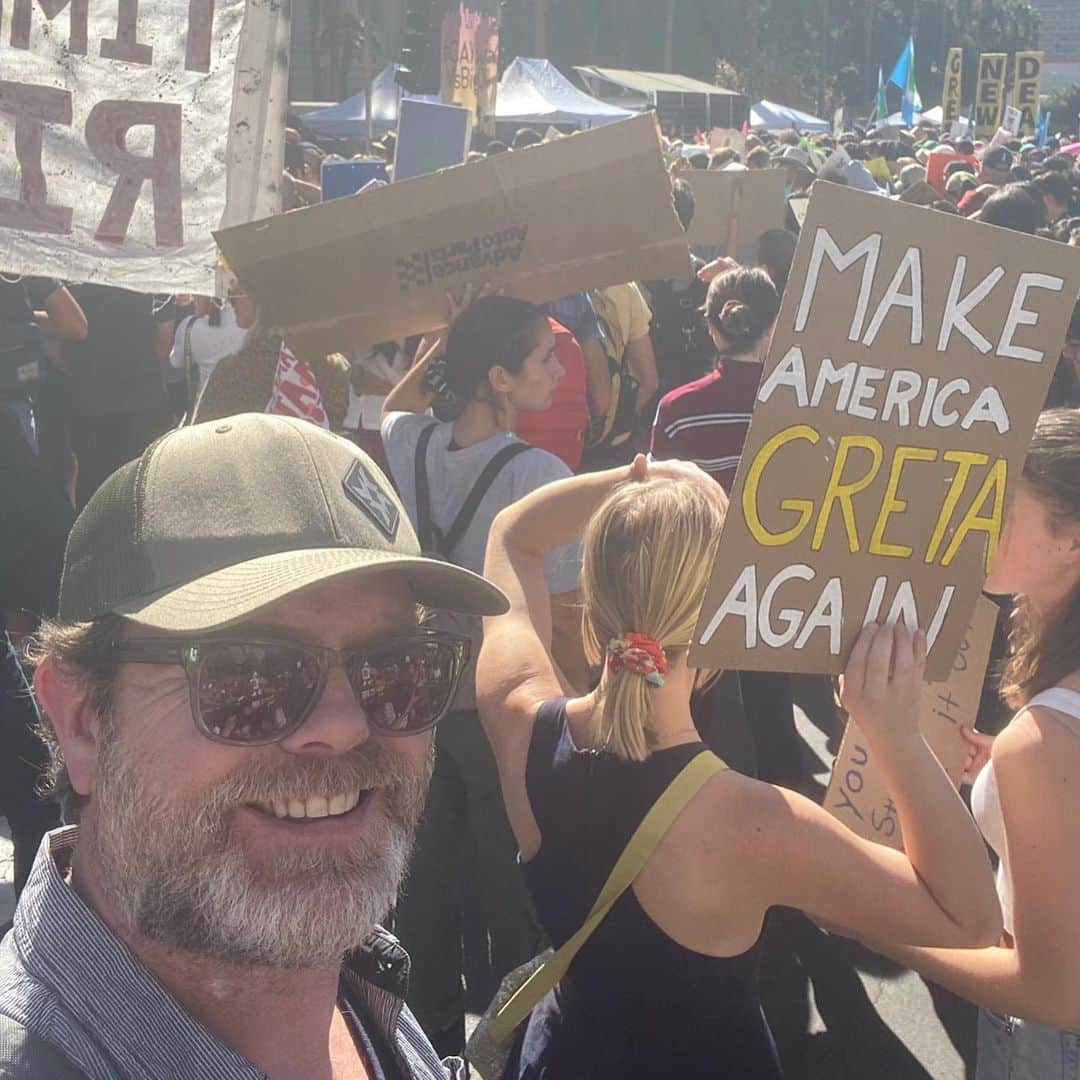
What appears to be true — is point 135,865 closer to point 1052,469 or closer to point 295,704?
point 295,704

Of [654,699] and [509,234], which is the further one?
[509,234]

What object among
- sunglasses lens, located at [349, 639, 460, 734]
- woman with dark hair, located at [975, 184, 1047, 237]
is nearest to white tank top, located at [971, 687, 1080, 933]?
sunglasses lens, located at [349, 639, 460, 734]

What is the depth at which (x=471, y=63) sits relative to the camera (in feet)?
33.7

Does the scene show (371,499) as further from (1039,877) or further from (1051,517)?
(1051,517)

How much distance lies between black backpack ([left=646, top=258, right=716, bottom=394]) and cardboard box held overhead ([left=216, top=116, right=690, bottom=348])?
3061 millimetres

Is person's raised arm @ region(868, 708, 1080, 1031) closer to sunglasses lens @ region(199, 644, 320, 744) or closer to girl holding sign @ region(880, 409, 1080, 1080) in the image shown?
girl holding sign @ region(880, 409, 1080, 1080)

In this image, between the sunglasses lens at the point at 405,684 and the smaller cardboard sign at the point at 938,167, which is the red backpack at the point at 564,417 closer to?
the sunglasses lens at the point at 405,684

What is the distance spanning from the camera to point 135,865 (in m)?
1.29

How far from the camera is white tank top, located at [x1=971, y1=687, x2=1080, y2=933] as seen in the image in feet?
6.28

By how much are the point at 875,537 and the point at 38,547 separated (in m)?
2.22

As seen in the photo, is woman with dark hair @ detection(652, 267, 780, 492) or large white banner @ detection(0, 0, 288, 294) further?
woman with dark hair @ detection(652, 267, 780, 492)

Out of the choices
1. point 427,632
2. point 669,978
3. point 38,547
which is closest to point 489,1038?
point 669,978

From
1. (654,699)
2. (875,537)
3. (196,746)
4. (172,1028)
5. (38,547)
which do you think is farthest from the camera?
(38,547)

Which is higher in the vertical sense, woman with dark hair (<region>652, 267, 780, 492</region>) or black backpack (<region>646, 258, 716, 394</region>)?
woman with dark hair (<region>652, 267, 780, 492</region>)
